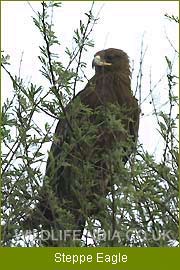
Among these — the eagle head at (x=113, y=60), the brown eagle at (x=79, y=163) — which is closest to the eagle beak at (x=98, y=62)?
the eagle head at (x=113, y=60)

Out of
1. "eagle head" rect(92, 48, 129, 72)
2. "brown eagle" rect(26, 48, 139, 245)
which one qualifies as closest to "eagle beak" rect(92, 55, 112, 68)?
"eagle head" rect(92, 48, 129, 72)

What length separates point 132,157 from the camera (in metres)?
5.89

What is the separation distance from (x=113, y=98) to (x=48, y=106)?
1818 millimetres

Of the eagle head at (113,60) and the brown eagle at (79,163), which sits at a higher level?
the eagle head at (113,60)

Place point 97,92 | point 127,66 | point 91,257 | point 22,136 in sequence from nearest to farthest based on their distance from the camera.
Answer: point 91,257 → point 22,136 → point 97,92 → point 127,66

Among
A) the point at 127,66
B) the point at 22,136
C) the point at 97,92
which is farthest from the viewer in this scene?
the point at 127,66

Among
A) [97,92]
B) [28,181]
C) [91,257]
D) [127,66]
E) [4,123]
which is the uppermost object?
[127,66]

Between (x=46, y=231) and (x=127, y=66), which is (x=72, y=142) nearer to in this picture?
(x=46, y=231)

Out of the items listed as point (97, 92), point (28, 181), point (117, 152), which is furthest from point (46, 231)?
point (97, 92)

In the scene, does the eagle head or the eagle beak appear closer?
the eagle beak

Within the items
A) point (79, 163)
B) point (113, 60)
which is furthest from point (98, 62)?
point (79, 163)

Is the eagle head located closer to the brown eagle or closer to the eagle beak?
Answer: the eagle beak

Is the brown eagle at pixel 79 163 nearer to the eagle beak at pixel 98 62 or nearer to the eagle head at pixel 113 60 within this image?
the eagle beak at pixel 98 62

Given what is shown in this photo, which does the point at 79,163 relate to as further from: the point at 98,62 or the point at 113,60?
the point at 113,60
